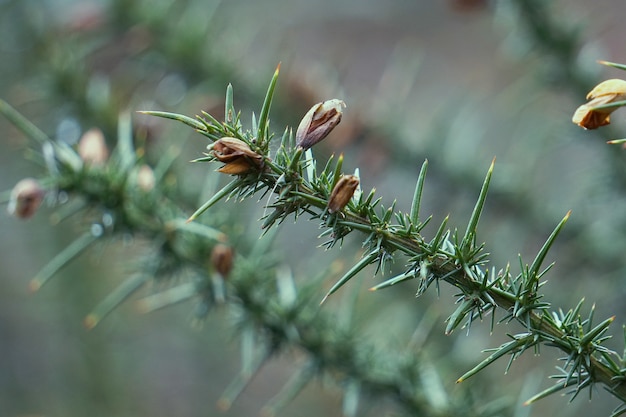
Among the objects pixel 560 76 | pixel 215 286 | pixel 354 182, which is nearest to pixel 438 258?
pixel 354 182

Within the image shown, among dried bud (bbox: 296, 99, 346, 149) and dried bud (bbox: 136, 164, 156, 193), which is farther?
dried bud (bbox: 136, 164, 156, 193)

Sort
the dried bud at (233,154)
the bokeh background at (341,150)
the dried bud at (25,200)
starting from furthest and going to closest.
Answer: the bokeh background at (341,150) < the dried bud at (25,200) < the dried bud at (233,154)

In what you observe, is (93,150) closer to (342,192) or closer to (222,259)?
(222,259)

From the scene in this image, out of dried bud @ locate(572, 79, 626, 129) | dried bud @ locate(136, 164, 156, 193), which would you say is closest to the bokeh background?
dried bud @ locate(136, 164, 156, 193)

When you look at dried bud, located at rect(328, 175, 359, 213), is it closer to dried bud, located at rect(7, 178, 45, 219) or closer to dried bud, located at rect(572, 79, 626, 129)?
dried bud, located at rect(572, 79, 626, 129)

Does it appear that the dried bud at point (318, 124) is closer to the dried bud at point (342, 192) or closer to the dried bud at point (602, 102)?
the dried bud at point (342, 192)

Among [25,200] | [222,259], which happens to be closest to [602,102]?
[222,259]

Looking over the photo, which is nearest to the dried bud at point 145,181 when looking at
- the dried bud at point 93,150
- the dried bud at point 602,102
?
the dried bud at point 93,150
